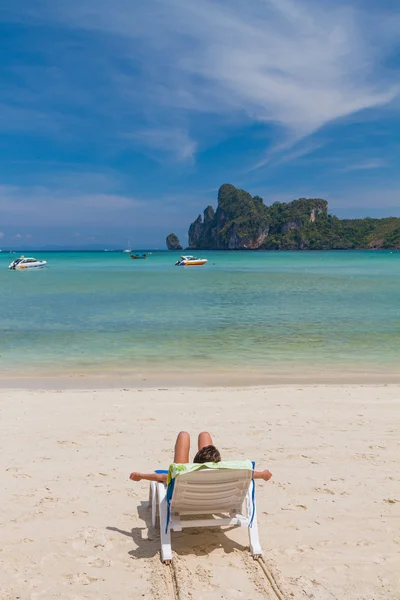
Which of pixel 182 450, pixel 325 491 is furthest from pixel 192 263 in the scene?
pixel 182 450

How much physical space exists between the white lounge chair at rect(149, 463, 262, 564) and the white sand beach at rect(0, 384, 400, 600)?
0.21 meters

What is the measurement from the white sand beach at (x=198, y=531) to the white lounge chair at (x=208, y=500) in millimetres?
208

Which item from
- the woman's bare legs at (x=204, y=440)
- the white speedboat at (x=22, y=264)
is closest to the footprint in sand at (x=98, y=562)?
the woman's bare legs at (x=204, y=440)

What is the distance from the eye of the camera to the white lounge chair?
4.10m

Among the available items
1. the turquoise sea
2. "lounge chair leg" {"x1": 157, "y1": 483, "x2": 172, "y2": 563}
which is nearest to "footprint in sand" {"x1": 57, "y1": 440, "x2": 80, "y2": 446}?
"lounge chair leg" {"x1": 157, "y1": 483, "x2": 172, "y2": 563}

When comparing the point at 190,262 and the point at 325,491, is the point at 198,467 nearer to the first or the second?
the point at 325,491

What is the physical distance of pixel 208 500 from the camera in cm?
426

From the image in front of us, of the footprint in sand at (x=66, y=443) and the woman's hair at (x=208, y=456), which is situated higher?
the woman's hair at (x=208, y=456)

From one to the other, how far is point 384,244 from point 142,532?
20525 centimetres

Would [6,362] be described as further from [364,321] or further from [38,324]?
[364,321]

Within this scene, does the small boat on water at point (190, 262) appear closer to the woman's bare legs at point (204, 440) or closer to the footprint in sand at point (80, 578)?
the woman's bare legs at point (204, 440)

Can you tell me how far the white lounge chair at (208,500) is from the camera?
4.10 metres

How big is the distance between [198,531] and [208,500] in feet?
2.05

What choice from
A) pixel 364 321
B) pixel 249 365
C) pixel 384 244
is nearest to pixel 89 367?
pixel 249 365
